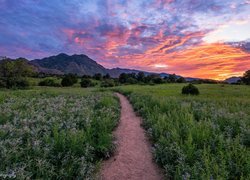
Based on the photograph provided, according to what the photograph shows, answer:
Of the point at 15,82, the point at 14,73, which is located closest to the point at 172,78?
the point at 15,82

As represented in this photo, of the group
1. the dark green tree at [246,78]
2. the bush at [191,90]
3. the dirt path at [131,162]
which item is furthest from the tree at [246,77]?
the dirt path at [131,162]

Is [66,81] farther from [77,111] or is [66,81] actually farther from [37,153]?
[37,153]

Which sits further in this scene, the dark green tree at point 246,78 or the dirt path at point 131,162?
the dark green tree at point 246,78

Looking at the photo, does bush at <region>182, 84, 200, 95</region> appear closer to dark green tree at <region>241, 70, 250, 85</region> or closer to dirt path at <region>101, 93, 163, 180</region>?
dirt path at <region>101, 93, 163, 180</region>

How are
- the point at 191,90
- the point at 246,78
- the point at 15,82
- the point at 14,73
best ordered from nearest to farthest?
the point at 191,90 → the point at 15,82 → the point at 14,73 → the point at 246,78

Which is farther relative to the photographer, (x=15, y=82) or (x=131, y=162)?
(x=15, y=82)

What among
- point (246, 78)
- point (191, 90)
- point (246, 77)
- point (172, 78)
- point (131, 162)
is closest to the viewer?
point (131, 162)

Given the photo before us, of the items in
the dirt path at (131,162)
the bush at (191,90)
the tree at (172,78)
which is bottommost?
the dirt path at (131,162)

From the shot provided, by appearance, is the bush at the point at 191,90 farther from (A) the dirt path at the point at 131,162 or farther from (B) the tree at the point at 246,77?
(B) the tree at the point at 246,77

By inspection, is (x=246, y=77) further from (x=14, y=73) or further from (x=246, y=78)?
(x=14, y=73)

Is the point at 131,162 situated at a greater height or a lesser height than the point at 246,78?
lesser

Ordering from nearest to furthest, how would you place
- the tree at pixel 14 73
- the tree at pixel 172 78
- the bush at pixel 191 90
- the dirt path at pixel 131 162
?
the dirt path at pixel 131 162 → the bush at pixel 191 90 → the tree at pixel 14 73 → the tree at pixel 172 78

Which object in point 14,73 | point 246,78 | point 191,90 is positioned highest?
point 14,73

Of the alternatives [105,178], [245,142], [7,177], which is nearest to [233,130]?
[245,142]
